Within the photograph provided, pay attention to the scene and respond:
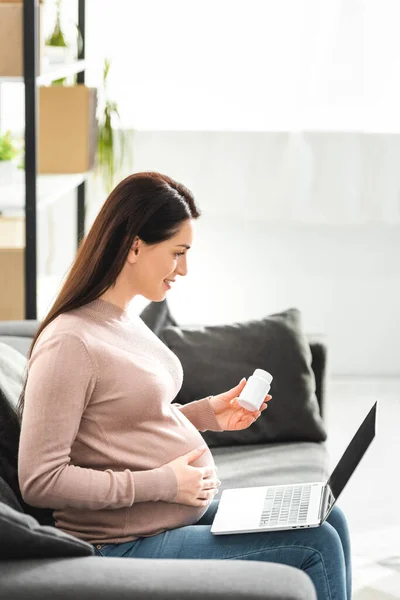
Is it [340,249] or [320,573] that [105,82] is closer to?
[340,249]

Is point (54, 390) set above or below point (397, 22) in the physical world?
below

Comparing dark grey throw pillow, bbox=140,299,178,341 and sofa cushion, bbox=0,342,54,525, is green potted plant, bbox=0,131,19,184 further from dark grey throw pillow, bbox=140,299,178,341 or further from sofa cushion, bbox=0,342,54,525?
sofa cushion, bbox=0,342,54,525

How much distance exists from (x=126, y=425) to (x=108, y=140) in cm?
259

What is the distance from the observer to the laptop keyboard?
5.49 ft

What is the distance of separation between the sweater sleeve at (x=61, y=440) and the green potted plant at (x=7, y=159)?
1.62m

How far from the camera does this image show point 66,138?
3727 millimetres

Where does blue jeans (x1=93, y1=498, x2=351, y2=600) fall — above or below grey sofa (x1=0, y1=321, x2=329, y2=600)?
below

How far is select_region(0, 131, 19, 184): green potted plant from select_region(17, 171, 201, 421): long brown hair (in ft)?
4.83

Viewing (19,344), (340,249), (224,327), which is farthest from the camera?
(340,249)

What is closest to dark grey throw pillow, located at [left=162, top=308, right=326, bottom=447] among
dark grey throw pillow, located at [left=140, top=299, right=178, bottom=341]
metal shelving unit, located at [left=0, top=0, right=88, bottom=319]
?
dark grey throw pillow, located at [left=140, top=299, right=178, bottom=341]

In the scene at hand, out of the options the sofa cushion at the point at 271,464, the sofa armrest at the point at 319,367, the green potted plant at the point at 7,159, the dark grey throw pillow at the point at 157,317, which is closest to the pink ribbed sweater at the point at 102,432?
the sofa cushion at the point at 271,464

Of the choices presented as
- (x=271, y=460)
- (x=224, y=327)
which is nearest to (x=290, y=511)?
(x=271, y=460)

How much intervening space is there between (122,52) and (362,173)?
114cm

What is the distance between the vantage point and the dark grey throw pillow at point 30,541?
53.1 inches
